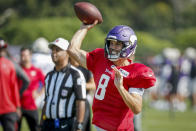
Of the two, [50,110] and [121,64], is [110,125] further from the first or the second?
[50,110]

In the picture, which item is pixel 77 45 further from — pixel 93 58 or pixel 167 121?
pixel 167 121

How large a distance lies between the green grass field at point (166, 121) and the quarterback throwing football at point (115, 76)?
6800 millimetres

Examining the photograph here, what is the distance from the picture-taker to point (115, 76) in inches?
177

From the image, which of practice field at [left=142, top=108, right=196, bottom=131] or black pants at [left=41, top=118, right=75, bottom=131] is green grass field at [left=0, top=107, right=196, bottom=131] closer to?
practice field at [left=142, top=108, right=196, bottom=131]

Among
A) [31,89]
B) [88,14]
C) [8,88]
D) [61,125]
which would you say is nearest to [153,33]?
[31,89]

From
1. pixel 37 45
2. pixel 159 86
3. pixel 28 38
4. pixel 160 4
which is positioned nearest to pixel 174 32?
pixel 160 4

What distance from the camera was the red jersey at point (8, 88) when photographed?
285 inches

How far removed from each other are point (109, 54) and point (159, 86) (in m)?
14.7

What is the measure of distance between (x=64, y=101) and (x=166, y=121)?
764 cm

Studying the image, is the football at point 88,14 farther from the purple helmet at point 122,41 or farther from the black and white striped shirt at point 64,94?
the black and white striped shirt at point 64,94

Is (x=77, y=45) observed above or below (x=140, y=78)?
above

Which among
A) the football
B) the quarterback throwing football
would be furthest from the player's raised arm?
the football

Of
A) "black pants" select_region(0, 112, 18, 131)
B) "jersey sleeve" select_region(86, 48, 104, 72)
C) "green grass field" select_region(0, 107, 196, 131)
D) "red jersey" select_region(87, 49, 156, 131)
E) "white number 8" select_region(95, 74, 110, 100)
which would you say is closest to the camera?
"red jersey" select_region(87, 49, 156, 131)

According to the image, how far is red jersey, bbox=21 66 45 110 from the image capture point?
8156 mm
